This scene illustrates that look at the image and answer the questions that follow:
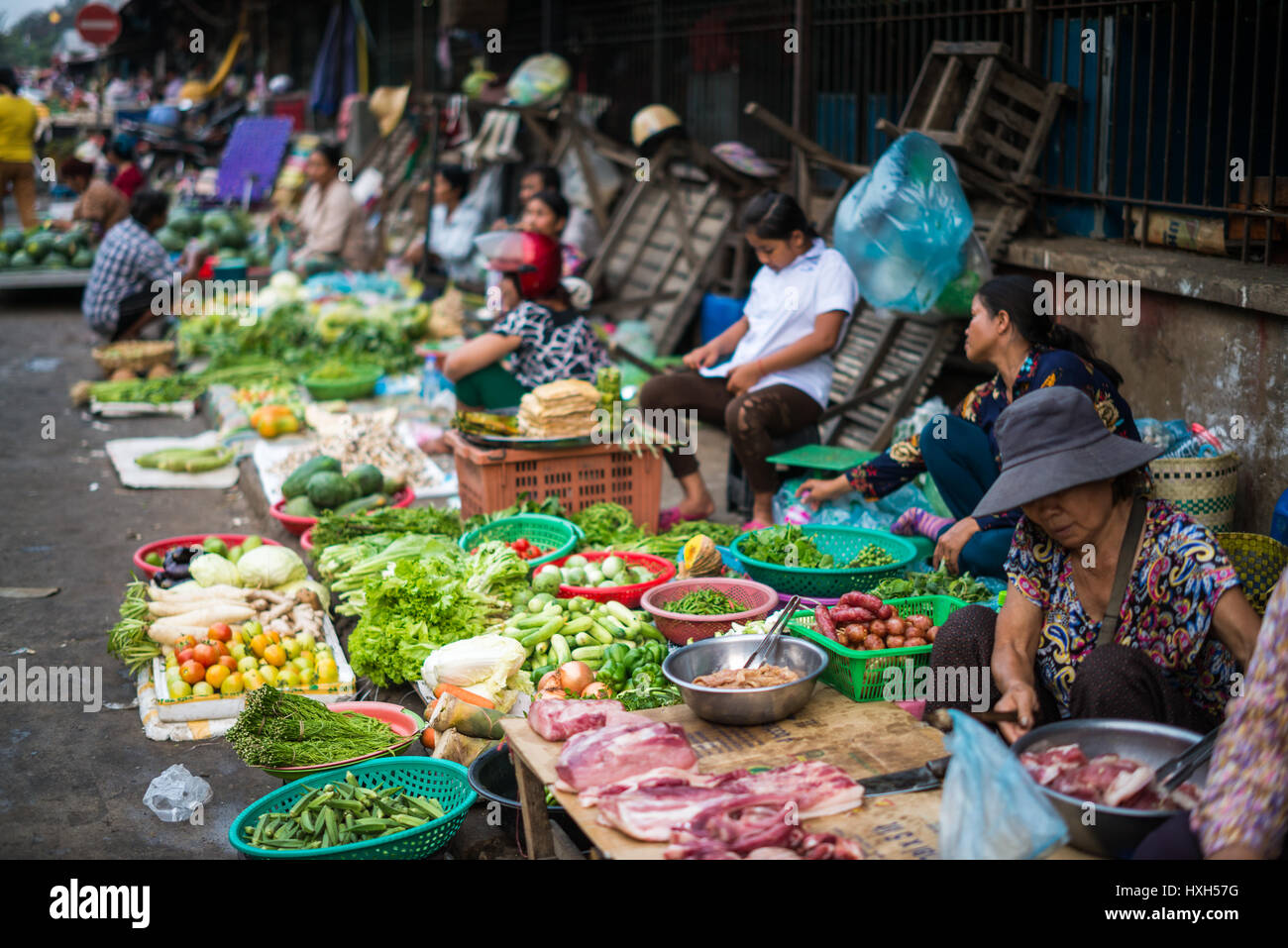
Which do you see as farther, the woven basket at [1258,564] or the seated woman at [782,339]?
the seated woman at [782,339]

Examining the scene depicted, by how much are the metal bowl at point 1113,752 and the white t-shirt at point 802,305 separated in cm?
327

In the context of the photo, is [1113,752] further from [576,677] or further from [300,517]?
[300,517]

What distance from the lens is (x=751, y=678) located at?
2.98 meters

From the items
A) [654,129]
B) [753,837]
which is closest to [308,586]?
[753,837]

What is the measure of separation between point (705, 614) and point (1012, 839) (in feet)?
6.41

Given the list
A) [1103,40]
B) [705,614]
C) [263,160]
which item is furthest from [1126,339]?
[263,160]

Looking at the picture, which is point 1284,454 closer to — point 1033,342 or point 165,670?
point 1033,342

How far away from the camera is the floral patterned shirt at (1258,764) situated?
2.04m

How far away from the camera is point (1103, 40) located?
584 cm

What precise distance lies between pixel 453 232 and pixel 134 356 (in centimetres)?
318

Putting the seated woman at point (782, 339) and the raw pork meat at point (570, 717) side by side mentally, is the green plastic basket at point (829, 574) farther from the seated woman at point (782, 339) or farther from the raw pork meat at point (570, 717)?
the raw pork meat at point (570, 717)

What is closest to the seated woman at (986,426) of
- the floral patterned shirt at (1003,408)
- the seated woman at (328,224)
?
the floral patterned shirt at (1003,408)

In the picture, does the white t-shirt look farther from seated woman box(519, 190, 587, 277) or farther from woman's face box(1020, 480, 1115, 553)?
woman's face box(1020, 480, 1115, 553)

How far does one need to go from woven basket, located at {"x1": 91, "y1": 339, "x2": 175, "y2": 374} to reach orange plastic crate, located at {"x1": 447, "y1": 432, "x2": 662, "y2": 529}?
16.4 feet
